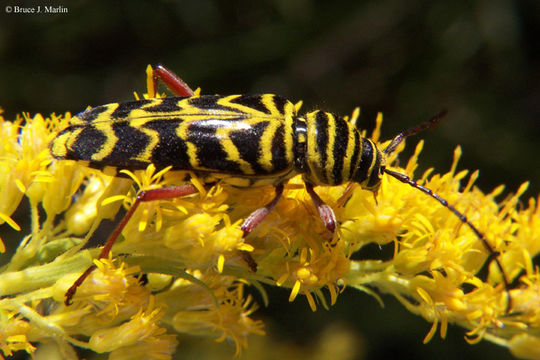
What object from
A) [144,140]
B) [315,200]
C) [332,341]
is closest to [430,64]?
[332,341]

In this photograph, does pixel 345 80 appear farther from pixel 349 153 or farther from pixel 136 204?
pixel 136 204

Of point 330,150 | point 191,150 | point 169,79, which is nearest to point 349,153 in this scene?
point 330,150

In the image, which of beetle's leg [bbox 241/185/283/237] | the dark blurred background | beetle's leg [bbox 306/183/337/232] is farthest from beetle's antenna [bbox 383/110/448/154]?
the dark blurred background

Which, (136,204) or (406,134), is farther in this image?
(406,134)

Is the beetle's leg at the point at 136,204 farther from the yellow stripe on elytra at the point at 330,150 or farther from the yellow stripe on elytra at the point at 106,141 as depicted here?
the yellow stripe on elytra at the point at 330,150

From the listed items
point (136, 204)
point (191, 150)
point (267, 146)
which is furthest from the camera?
point (267, 146)

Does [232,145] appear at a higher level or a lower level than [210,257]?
higher

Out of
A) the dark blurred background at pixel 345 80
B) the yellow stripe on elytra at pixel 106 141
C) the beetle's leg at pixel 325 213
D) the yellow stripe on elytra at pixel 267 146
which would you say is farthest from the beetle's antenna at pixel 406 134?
the dark blurred background at pixel 345 80
